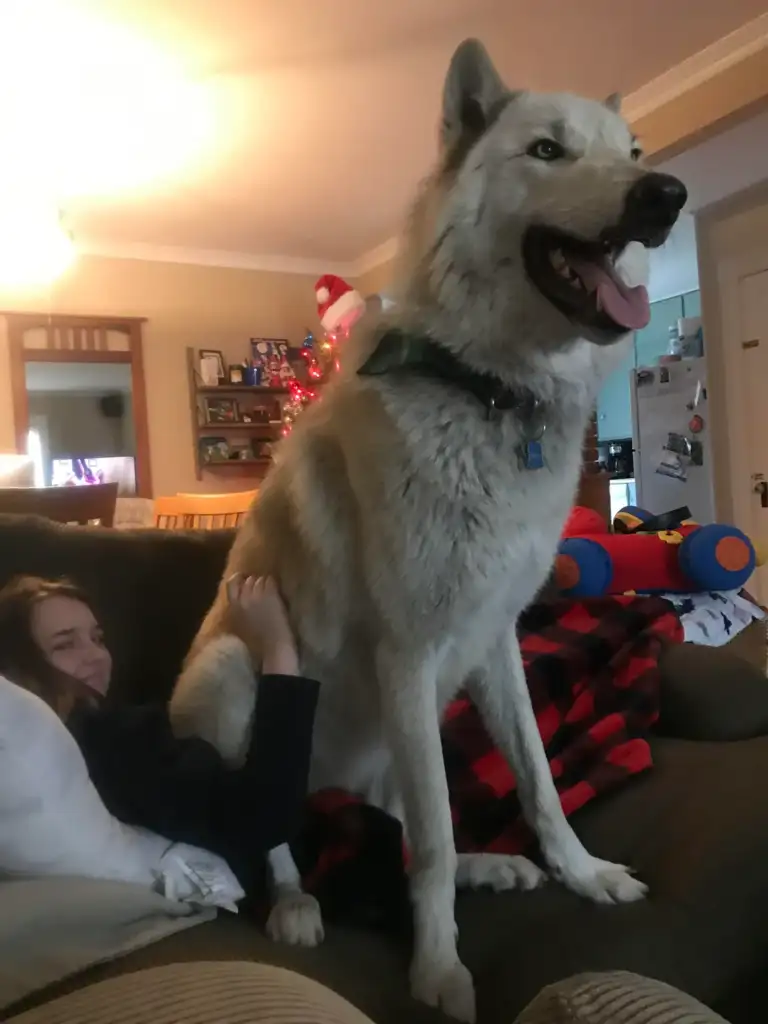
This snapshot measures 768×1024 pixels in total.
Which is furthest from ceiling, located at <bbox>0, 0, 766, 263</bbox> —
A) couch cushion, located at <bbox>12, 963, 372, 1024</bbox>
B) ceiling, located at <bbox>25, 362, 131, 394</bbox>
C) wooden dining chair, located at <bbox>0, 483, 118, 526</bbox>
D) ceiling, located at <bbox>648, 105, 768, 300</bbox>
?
couch cushion, located at <bbox>12, 963, 372, 1024</bbox>

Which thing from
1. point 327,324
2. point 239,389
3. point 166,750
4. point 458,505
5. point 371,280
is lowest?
point 166,750

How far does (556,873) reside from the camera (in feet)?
3.51

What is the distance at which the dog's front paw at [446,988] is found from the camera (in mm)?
862

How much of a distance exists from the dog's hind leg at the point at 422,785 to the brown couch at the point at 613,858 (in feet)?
0.19

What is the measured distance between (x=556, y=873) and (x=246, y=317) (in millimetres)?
5593

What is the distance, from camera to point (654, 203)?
920mm

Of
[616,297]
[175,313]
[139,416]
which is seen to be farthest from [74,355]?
[616,297]

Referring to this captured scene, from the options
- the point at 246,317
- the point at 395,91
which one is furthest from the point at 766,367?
the point at 246,317

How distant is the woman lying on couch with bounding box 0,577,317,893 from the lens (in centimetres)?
96

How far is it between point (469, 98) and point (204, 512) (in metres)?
2.59

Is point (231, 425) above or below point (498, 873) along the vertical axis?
above

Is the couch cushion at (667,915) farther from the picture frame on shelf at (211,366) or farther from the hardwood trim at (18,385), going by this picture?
the picture frame on shelf at (211,366)

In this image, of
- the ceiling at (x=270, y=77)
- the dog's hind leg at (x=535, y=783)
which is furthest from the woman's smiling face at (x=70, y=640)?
the ceiling at (x=270, y=77)

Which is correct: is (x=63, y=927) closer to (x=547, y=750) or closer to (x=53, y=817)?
(x=53, y=817)
